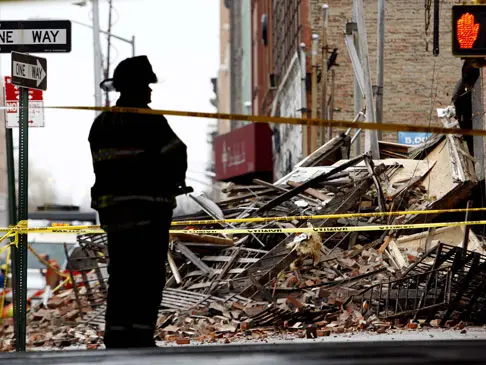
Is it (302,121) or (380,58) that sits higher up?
(380,58)

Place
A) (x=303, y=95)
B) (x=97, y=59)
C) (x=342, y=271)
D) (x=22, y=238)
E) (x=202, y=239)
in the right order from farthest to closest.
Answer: (x=202, y=239)
(x=342, y=271)
(x=22, y=238)
(x=303, y=95)
(x=97, y=59)

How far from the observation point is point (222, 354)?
305 cm

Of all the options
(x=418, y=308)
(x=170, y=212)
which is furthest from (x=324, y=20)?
(x=418, y=308)

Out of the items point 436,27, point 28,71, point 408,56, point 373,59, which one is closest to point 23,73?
point 28,71

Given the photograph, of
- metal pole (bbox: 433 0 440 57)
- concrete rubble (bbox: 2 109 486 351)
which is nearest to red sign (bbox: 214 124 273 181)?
metal pole (bbox: 433 0 440 57)

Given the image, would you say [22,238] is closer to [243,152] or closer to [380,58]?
[243,152]

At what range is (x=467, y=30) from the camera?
15.6 feet

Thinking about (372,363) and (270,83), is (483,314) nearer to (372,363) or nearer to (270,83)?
(270,83)

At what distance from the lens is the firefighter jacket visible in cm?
394

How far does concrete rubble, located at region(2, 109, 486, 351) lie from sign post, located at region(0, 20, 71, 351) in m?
0.75

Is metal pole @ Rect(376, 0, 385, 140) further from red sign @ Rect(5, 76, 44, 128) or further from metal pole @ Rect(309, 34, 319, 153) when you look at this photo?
red sign @ Rect(5, 76, 44, 128)

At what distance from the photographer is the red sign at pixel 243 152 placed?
442cm

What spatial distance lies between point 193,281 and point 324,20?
A: 4152 millimetres

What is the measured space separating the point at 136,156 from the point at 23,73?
6.33ft
